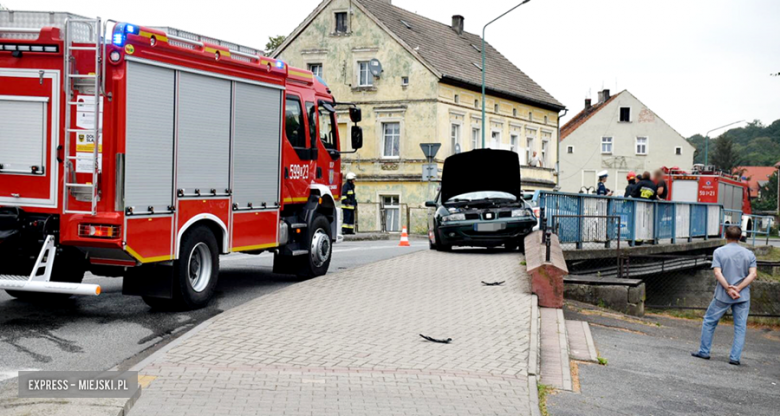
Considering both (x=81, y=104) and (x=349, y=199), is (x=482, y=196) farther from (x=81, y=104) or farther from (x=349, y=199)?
(x=81, y=104)

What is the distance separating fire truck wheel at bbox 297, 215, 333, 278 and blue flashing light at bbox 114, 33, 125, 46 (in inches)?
197

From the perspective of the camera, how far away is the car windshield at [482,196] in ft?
58.9

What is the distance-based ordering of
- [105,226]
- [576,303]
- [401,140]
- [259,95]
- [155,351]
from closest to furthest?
[155,351], [105,226], [259,95], [576,303], [401,140]

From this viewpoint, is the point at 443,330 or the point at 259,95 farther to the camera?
the point at 259,95

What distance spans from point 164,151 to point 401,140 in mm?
30433

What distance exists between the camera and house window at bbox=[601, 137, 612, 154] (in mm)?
67762

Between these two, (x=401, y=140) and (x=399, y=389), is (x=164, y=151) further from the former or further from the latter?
(x=401, y=140)

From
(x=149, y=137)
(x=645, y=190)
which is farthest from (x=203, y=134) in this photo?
(x=645, y=190)

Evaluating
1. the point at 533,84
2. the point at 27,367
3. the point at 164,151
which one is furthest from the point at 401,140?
the point at 27,367

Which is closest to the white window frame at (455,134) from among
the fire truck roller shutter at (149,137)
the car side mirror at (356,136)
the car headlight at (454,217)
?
the car headlight at (454,217)

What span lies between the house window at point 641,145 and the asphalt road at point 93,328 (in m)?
59.1

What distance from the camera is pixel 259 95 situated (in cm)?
1125

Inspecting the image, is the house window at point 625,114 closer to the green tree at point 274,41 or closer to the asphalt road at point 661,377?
the green tree at point 274,41

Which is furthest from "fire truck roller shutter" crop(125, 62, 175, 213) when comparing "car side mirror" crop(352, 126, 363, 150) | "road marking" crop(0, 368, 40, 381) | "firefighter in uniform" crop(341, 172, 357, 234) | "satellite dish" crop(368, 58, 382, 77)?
"satellite dish" crop(368, 58, 382, 77)
